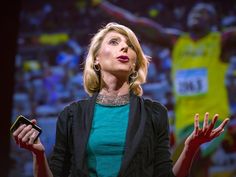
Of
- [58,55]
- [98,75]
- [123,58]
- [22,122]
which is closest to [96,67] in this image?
[98,75]

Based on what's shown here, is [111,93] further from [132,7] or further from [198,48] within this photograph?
[132,7]

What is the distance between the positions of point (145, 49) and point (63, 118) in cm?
177

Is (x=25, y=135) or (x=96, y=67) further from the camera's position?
(x=96, y=67)

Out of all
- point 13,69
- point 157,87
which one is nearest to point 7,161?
point 13,69

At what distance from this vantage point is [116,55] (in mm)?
1340

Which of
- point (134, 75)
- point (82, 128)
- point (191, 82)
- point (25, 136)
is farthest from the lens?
point (191, 82)

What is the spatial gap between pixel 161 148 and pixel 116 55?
1.03ft

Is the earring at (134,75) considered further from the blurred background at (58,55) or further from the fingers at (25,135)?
the blurred background at (58,55)

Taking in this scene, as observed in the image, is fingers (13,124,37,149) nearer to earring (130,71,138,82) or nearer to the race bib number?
earring (130,71,138,82)

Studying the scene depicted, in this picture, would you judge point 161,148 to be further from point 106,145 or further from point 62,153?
point 62,153

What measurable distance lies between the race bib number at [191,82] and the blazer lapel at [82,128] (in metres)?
1.61

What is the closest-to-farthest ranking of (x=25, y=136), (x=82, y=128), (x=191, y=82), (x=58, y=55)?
(x=25, y=136) → (x=82, y=128) → (x=191, y=82) → (x=58, y=55)

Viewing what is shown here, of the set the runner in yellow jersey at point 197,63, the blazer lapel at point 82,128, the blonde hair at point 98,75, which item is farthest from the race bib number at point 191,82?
the blazer lapel at point 82,128

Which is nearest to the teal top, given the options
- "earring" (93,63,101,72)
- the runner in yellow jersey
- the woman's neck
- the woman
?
the woman
